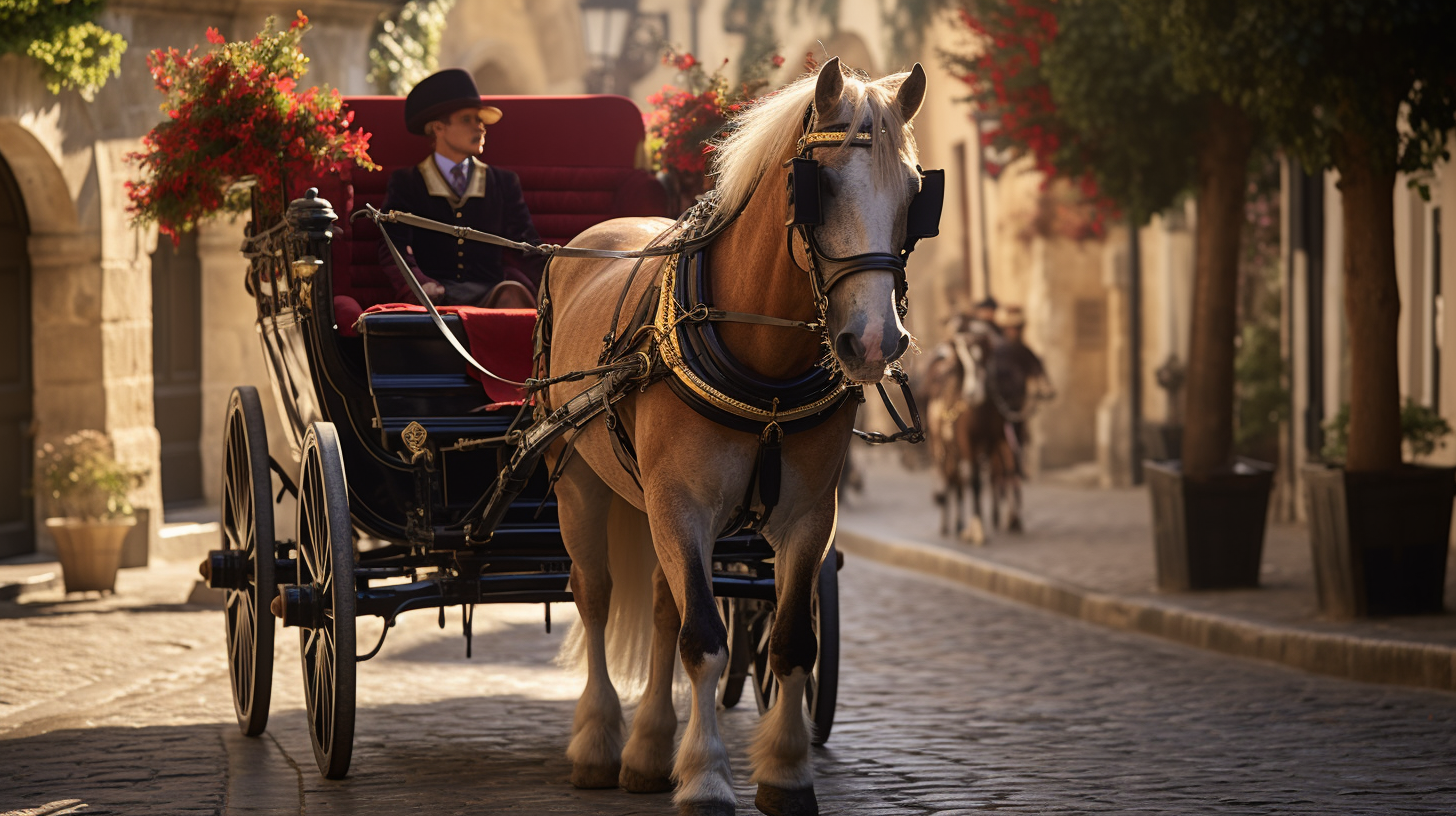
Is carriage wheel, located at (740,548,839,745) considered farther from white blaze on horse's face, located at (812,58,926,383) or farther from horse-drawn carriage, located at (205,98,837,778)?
white blaze on horse's face, located at (812,58,926,383)

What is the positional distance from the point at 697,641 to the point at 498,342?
1.91m

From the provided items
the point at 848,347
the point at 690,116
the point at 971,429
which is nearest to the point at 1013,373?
the point at 971,429

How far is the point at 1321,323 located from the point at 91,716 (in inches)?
438

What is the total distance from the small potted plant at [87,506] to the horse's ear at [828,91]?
7506 millimetres

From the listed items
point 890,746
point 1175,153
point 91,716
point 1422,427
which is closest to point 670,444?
point 890,746

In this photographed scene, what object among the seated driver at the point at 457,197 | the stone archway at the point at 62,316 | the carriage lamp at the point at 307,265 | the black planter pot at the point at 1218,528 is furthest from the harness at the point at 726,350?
the stone archway at the point at 62,316

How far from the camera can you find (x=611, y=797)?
5.71m

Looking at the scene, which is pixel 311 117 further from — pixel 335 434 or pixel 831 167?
pixel 831 167

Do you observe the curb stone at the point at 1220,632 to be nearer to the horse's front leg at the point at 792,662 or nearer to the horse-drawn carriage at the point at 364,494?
the horse-drawn carriage at the point at 364,494

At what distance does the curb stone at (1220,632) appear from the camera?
816 cm

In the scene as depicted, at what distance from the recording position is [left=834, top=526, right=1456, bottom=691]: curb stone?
8.16 m

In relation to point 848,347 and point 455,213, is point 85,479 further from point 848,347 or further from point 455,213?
point 848,347

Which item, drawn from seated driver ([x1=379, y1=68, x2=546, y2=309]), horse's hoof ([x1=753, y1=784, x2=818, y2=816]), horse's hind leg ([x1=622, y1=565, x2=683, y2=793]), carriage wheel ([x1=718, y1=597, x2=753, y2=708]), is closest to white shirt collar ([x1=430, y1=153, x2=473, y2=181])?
seated driver ([x1=379, y1=68, x2=546, y2=309])

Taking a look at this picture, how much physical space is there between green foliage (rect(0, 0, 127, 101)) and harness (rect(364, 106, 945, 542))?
5946mm
